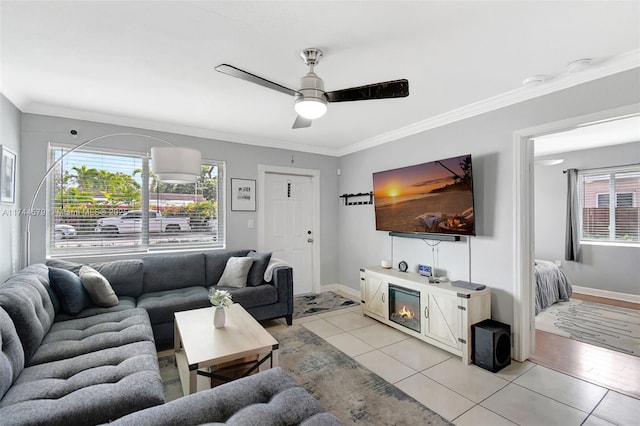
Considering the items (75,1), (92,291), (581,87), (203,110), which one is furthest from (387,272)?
(75,1)

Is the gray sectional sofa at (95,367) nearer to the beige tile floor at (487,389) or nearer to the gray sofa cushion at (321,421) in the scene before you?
the gray sofa cushion at (321,421)

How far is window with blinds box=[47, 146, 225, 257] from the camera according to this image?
3.29m

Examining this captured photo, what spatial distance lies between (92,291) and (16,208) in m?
1.21

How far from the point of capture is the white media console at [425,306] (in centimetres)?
279

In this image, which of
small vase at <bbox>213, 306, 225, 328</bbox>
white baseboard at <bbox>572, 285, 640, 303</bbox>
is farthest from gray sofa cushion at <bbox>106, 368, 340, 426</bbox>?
white baseboard at <bbox>572, 285, 640, 303</bbox>

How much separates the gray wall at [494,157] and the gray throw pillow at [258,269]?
5.84 feet

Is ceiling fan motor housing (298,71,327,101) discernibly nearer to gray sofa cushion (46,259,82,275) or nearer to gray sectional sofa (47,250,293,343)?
gray sectional sofa (47,250,293,343)

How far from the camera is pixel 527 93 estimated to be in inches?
105

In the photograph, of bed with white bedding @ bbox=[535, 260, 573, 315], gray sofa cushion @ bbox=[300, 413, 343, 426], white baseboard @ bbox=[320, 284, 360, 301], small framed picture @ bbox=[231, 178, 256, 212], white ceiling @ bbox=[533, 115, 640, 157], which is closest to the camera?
gray sofa cushion @ bbox=[300, 413, 343, 426]

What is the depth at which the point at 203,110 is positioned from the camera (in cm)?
325

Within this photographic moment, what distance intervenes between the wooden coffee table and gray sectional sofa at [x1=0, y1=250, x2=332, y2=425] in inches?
9.2

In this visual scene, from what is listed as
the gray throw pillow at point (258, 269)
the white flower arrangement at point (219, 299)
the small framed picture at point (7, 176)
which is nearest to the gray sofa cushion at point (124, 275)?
the small framed picture at point (7, 176)

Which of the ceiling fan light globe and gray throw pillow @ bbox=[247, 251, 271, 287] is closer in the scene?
the ceiling fan light globe

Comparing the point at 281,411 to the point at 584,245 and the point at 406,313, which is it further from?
the point at 584,245
